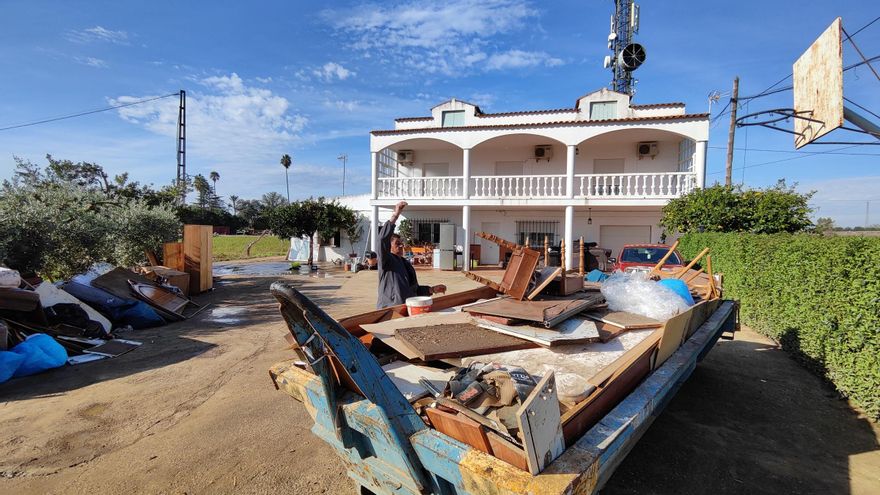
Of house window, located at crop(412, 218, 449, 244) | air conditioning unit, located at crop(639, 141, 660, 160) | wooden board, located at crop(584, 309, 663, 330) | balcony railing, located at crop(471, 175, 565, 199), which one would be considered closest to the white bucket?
wooden board, located at crop(584, 309, 663, 330)

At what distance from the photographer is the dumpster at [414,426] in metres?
1.25

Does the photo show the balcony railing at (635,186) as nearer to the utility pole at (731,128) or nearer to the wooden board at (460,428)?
the utility pole at (731,128)

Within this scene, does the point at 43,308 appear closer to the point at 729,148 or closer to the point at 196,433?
the point at 196,433

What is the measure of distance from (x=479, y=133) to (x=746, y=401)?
43.2ft

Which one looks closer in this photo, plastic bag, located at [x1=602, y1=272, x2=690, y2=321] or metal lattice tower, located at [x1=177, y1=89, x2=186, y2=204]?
plastic bag, located at [x1=602, y1=272, x2=690, y2=321]

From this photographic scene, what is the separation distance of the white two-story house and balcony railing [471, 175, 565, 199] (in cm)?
5

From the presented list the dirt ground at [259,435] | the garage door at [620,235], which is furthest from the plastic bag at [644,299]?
the garage door at [620,235]

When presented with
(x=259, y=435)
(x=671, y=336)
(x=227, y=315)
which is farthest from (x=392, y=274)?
(x=227, y=315)

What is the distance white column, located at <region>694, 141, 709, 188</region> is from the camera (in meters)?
13.0

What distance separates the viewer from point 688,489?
2.46 meters

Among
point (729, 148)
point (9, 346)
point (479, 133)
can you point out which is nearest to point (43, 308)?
point (9, 346)

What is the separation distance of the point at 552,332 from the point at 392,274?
2.09 metres

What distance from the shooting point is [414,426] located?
151 cm

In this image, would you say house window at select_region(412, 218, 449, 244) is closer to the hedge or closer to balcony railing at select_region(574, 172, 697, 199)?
balcony railing at select_region(574, 172, 697, 199)
